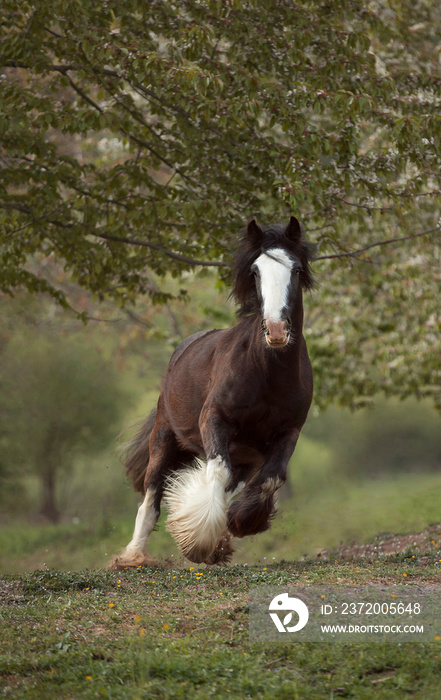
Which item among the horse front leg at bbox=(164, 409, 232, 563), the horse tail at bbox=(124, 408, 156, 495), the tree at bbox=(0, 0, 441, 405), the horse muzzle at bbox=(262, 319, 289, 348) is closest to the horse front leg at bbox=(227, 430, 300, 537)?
the horse front leg at bbox=(164, 409, 232, 563)

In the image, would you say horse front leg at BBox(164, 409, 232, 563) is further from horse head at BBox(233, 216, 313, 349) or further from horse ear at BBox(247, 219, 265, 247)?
horse ear at BBox(247, 219, 265, 247)

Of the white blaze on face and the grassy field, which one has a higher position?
the grassy field

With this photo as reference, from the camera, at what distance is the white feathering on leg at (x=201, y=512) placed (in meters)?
6.04

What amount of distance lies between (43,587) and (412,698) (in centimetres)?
348

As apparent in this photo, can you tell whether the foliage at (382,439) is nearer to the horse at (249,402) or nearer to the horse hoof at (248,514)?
the horse at (249,402)

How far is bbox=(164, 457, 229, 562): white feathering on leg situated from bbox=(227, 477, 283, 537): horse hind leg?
0.09 m

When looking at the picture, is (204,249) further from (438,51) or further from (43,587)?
(438,51)

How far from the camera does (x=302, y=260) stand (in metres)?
6.62

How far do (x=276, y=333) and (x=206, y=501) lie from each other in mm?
1486

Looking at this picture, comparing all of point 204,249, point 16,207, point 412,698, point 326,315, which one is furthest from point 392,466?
point 412,698

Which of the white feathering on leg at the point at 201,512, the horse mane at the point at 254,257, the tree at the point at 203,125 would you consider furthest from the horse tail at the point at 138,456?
the horse mane at the point at 254,257

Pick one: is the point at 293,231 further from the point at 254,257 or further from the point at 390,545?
the point at 390,545

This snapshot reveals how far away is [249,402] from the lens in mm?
6473

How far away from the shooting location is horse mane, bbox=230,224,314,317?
649 centimetres
